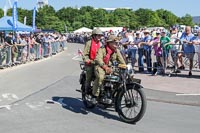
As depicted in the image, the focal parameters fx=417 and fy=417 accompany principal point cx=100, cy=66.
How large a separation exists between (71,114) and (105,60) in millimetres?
1332

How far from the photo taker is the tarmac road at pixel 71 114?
7324 mm

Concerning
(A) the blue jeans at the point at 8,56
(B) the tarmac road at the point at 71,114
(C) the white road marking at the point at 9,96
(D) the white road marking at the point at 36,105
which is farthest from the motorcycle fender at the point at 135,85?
(A) the blue jeans at the point at 8,56

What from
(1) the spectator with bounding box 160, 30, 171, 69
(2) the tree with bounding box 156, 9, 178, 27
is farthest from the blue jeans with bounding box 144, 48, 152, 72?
(2) the tree with bounding box 156, 9, 178, 27

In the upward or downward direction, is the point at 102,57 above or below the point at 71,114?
above

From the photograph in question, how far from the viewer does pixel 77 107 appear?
9.41m

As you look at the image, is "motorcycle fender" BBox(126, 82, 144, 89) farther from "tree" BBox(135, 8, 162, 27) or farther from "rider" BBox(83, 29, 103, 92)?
"tree" BBox(135, 8, 162, 27)

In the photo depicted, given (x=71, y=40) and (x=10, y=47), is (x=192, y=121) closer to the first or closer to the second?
(x=10, y=47)

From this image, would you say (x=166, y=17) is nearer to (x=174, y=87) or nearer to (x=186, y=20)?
(x=186, y=20)

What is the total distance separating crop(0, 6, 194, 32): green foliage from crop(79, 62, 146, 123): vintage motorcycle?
82379 millimetres

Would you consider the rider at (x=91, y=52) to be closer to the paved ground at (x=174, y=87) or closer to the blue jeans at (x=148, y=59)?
the paved ground at (x=174, y=87)

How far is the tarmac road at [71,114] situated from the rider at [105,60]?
26.0 inches

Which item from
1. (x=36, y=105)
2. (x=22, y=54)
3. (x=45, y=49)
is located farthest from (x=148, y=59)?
(x=45, y=49)

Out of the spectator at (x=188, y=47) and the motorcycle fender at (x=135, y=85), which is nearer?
the motorcycle fender at (x=135, y=85)

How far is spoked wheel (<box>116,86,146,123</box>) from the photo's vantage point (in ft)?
24.9
